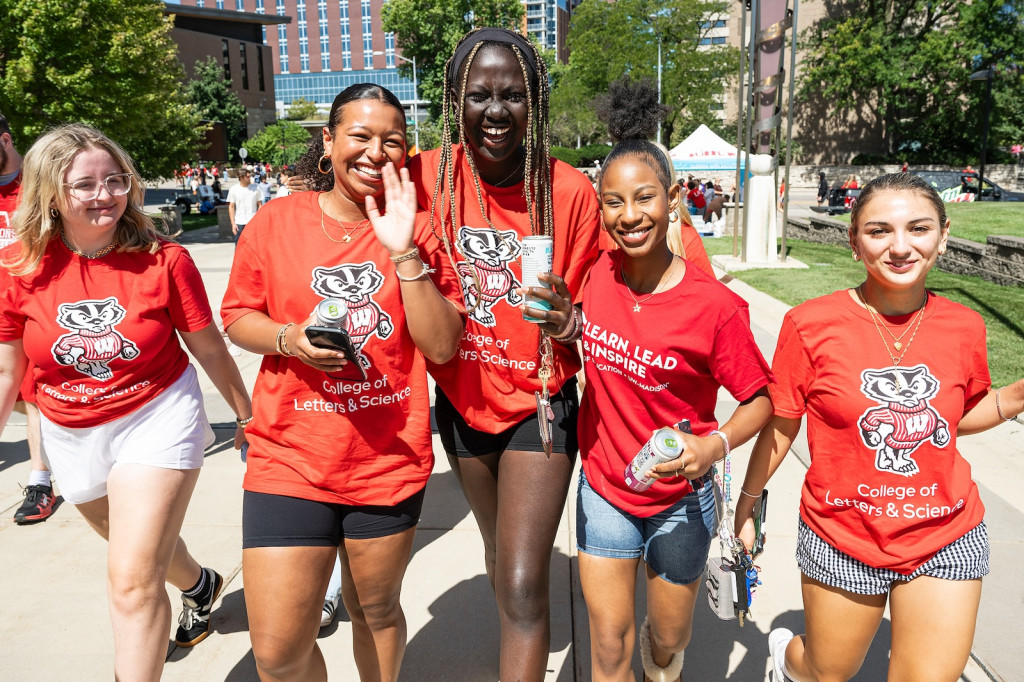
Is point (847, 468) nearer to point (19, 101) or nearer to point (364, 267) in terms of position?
point (364, 267)

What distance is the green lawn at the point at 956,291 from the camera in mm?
7241

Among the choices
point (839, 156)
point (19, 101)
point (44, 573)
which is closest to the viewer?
point (44, 573)

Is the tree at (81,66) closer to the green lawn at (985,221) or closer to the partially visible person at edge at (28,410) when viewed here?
the partially visible person at edge at (28,410)

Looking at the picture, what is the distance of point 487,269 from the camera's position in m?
2.56

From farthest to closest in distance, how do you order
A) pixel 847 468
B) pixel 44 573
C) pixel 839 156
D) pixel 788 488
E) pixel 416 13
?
pixel 416 13, pixel 839 156, pixel 788 488, pixel 44 573, pixel 847 468

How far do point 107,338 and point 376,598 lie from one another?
1.26 metres

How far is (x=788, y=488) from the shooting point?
480 cm

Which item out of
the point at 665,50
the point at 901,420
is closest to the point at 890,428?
the point at 901,420

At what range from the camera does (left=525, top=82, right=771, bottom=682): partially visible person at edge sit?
230 cm

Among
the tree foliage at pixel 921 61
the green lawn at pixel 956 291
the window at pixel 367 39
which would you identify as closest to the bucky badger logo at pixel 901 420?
the green lawn at pixel 956 291

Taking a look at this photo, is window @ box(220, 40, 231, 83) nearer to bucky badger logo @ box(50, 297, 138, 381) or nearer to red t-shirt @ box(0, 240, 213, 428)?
Result: red t-shirt @ box(0, 240, 213, 428)

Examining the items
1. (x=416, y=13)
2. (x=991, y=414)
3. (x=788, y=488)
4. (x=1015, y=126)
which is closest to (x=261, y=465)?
(x=991, y=414)

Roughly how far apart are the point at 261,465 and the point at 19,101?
49.1 ft

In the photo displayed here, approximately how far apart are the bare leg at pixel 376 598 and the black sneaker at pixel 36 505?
2856mm
